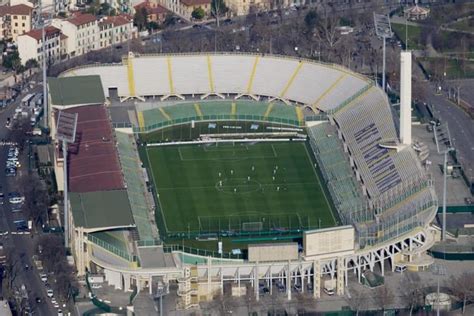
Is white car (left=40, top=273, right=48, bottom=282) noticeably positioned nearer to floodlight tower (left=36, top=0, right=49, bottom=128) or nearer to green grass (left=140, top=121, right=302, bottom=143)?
green grass (left=140, top=121, right=302, bottom=143)

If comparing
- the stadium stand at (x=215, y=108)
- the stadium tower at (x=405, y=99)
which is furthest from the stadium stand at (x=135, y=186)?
the stadium tower at (x=405, y=99)

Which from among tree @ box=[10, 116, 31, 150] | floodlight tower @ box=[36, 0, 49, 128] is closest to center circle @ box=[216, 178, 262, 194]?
tree @ box=[10, 116, 31, 150]

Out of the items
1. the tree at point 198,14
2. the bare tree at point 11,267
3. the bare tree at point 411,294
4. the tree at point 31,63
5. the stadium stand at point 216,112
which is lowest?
the bare tree at point 411,294

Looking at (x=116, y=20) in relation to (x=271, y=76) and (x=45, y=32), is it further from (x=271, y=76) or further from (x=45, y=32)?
(x=271, y=76)

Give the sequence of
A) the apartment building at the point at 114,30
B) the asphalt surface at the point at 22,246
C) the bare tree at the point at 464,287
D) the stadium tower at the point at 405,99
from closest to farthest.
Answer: the bare tree at the point at 464,287 → the asphalt surface at the point at 22,246 → the stadium tower at the point at 405,99 → the apartment building at the point at 114,30

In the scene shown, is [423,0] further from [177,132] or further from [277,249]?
[277,249]

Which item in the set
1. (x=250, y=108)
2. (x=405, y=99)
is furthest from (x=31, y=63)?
(x=405, y=99)

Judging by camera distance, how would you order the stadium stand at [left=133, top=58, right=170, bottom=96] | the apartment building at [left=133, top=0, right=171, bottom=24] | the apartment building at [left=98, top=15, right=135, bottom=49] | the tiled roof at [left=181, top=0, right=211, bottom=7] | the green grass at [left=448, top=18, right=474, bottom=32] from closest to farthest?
the stadium stand at [left=133, top=58, right=170, bottom=96], the apartment building at [left=98, top=15, right=135, bottom=49], the green grass at [left=448, top=18, right=474, bottom=32], the apartment building at [left=133, top=0, right=171, bottom=24], the tiled roof at [left=181, top=0, right=211, bottom=7]

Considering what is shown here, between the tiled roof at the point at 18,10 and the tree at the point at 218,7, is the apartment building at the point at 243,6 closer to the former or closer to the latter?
the tree at the point at 218,7
